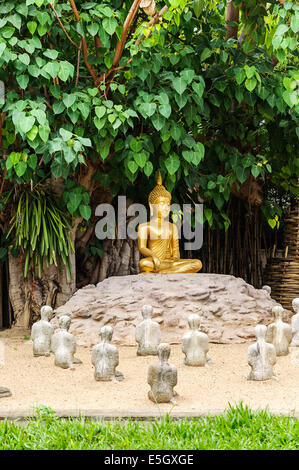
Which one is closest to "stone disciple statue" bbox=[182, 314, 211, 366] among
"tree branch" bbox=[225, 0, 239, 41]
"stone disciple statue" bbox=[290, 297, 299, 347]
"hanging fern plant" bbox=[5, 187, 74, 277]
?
"stone disciple statue" bbox=[290, 297, 299, 347]

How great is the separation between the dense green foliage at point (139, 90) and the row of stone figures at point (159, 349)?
5.11 feet

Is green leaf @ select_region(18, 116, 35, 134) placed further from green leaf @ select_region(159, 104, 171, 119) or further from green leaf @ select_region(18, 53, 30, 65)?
green leaf @ select_region(159, 104, 171, 119)

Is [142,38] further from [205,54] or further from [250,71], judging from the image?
[250,71]

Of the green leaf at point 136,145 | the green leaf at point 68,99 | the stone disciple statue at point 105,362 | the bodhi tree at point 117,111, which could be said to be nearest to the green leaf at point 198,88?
the bodhi tree at point 117,111

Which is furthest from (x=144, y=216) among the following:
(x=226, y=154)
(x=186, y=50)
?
(x=186, y=50)

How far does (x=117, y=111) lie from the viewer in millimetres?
5035

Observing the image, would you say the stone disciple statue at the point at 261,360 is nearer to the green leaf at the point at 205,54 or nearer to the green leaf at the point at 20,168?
the green leaf at the point at 20,168

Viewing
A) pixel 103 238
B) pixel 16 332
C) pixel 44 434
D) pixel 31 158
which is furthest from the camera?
pixel 103 238

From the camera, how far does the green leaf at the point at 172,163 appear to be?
17.8 ft

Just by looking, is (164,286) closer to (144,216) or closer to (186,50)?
(144,216)

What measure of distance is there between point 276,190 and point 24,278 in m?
4.25

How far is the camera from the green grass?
2.40 meters

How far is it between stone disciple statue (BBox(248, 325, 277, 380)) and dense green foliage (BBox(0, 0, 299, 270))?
219cm

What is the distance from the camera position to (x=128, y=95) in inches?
212
